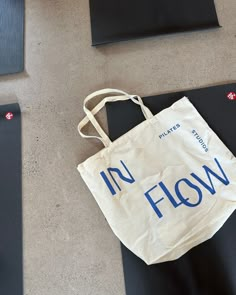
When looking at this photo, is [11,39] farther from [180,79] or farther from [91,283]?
[91,283]

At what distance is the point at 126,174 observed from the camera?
0.65 m

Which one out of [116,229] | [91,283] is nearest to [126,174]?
[116,229]

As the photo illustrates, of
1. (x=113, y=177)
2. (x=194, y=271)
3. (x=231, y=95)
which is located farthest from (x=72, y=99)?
(x=194, y=271)

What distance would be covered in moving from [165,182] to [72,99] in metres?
0.37

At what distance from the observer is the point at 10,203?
0.69 metres

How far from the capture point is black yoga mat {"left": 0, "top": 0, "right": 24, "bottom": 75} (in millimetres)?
854

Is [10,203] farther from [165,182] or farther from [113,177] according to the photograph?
[165,182]

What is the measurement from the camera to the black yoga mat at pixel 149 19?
0.84 meters

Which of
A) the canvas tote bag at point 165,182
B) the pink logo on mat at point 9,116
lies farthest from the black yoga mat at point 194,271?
the pink logo on mat at point 9,116

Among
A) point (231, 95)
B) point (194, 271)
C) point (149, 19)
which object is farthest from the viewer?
point (149, 19)

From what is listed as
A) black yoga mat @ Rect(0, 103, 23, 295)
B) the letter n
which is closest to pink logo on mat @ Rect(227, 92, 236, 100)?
the letter n

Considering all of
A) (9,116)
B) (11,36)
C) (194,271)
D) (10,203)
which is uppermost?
(11,36)

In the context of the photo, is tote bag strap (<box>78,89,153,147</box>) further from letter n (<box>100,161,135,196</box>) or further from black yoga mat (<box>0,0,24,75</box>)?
black yoga mat (<box>0,0,24,75</box>)

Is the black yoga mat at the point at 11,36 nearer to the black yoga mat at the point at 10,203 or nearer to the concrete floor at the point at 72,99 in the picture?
the concrete floor at the point at 72,99
